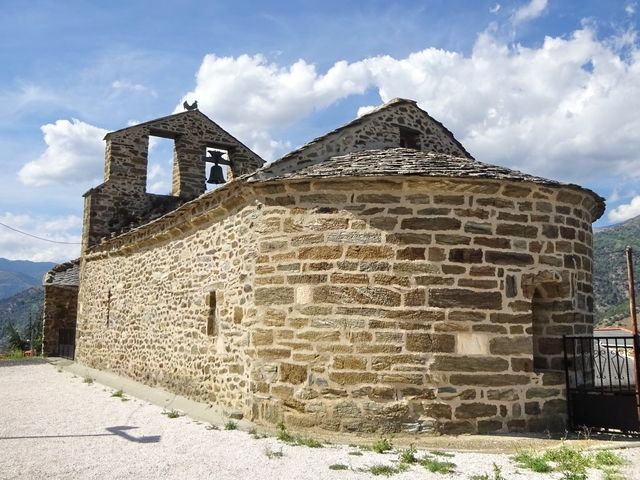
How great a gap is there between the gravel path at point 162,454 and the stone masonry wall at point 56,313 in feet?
41.7

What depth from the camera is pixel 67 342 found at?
1956 centimetres

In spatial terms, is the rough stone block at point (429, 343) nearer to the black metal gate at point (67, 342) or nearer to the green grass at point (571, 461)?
the green grass at point (571, 461)

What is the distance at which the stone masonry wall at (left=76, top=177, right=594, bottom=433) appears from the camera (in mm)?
6684

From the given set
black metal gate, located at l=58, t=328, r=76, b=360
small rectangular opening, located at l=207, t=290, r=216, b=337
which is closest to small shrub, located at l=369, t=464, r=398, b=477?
small rectangular opening, located at l=207, t=290, r=216, b=337

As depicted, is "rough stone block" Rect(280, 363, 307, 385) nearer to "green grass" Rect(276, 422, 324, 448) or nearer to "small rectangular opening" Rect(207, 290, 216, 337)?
"green grass" Rect(276, 422, 324, 448)

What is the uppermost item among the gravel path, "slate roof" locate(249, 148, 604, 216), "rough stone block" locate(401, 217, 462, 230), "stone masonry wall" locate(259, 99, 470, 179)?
"stone masonry wall" locate(259, 99, 470, 179)

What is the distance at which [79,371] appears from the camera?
14.6 m

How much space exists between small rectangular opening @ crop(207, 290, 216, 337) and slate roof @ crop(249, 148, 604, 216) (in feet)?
7.93

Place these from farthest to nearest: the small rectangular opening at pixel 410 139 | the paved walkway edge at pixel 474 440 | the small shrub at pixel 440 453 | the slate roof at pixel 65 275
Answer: the slate roof at pixel 65 275 → the small rectangular opening at pixel 410 139 → the paved walkway edge at pixel 474 440 → the small shrub at pixel 440 453

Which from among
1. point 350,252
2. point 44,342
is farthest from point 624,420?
point 44,342

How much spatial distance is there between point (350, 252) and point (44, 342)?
16.8 meters

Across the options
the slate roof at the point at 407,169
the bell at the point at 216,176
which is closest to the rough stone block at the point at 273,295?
the slate roof at the point at 407,169

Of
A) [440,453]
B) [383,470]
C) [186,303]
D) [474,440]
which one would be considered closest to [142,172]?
[186,303]

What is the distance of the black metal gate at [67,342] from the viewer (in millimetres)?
18553
